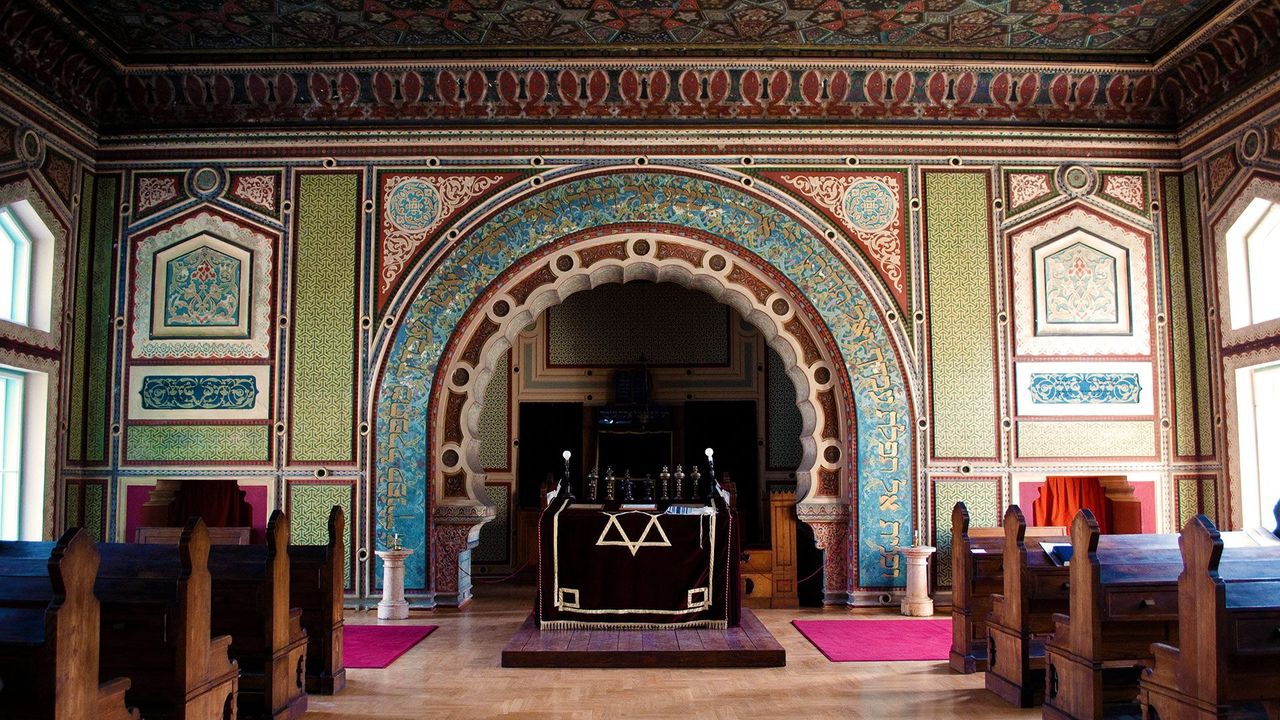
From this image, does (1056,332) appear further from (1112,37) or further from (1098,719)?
(1098,719)

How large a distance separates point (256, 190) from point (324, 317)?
1.43 metres

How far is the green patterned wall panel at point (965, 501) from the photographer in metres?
9.56

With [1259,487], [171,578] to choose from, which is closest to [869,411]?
[1259,487]

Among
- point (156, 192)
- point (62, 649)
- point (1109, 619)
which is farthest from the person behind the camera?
point (156, 192)

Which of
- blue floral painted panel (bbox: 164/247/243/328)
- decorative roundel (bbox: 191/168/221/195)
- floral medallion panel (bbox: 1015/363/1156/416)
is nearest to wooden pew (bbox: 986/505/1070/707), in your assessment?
floral medallion panel (bbox: 1015/363/1156/416)

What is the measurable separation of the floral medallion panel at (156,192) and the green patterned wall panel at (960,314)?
726cm

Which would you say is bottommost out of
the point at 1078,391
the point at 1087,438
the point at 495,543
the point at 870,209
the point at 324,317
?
the point at 495,543

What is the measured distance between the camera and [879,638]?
803 centimetres

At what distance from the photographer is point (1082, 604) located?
5164 mm

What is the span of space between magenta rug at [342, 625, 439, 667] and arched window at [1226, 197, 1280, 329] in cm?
769

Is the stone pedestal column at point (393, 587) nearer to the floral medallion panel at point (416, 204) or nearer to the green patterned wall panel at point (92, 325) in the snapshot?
the floral medallion panel at point (416, 204)

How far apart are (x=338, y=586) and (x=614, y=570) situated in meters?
2.14

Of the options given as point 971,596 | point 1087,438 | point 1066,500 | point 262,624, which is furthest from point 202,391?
point 1087,438

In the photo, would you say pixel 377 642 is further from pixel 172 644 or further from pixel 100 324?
pixel 100 324
